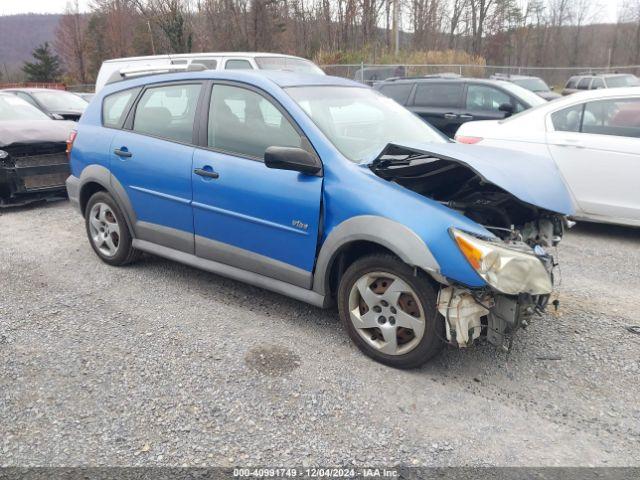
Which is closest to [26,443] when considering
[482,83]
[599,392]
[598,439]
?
[598,439]

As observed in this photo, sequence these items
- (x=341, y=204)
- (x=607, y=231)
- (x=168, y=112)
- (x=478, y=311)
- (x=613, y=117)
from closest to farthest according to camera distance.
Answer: (x=478, y=311) → (x=341, y=204) → (x=168, y=112) → (x=613, y=117) → (x=607, y=231)

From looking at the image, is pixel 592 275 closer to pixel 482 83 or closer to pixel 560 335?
pixel 560 335

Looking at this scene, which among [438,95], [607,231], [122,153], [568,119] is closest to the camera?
[122,153]

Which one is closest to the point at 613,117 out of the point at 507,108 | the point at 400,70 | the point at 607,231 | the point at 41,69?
the point at 607,231

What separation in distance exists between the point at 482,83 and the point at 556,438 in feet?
26.7

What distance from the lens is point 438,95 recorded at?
10.1 m

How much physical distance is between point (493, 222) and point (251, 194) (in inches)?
64.2

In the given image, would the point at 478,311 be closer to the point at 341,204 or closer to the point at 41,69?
the point at 341,204

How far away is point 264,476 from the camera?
241 centimetres

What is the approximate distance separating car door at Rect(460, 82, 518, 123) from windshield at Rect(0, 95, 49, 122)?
7.06 m

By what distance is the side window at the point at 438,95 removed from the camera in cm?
988

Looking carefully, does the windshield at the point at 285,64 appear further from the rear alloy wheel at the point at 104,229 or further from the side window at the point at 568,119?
the rear alloy wheel at the point at 104,229

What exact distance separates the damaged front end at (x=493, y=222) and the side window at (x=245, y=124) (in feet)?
2.46

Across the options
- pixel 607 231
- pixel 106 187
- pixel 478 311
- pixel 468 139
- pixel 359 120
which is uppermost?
pixel 359 120
